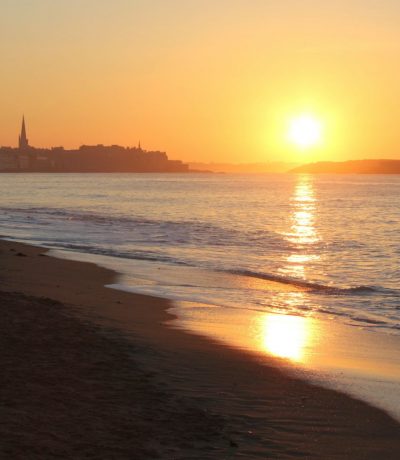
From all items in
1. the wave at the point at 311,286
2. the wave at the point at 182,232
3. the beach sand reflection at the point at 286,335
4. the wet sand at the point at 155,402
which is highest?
the wet sand at the point at 155,402

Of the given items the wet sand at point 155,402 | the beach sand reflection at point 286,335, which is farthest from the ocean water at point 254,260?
the wet sand at point 155,402

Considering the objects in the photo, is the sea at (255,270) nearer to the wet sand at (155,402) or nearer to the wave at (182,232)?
the wave at (182,232)

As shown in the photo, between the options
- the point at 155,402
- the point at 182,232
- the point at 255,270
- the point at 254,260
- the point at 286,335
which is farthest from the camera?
the point at 182,232

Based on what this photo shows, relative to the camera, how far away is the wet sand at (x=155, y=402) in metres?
6.40

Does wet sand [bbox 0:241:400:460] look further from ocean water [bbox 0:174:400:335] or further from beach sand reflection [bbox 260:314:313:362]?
ocean water [bbox 0:174:400:335]

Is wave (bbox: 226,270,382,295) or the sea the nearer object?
the sea

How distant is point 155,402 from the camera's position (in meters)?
7.59

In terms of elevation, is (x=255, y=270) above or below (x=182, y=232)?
above

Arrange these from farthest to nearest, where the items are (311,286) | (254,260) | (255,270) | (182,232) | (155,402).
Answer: (182,232) < (254,260) < (255,270) < (311,286) < (155,402)

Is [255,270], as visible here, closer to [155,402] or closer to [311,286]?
[311,286]

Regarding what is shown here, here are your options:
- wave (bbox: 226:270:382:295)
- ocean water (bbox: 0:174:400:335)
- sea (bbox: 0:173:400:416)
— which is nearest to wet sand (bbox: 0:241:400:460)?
sea (bbox: 0:173:400:416)

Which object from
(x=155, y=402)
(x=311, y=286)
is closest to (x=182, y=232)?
(x=311, y=286)

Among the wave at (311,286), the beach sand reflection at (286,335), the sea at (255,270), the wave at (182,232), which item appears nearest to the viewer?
the beach sand reflection at (286,335)

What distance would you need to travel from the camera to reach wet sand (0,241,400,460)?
6.40m
